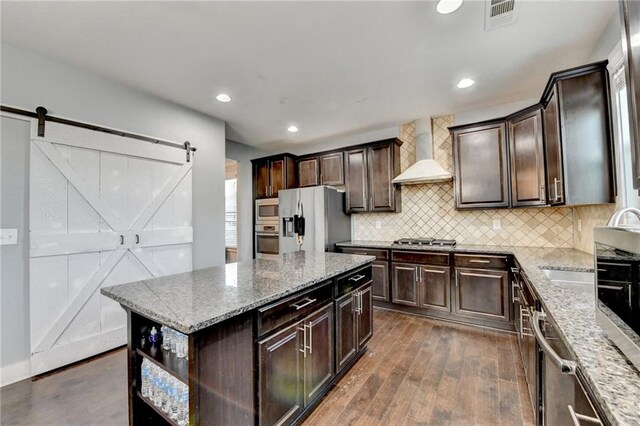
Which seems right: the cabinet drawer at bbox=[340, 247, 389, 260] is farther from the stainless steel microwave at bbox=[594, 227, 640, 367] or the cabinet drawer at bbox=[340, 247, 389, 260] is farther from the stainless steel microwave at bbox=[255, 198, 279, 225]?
the stainless steel microwave at bbox=[594, 227, 640, 367]

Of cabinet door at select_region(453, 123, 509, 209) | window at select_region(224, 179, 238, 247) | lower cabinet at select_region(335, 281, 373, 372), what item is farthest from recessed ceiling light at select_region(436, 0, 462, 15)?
window at select_region(224, 179, 238, 247)

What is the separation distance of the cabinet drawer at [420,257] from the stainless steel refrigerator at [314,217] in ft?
3.20

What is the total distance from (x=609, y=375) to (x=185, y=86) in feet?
12.0

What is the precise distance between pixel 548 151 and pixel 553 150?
154 mm

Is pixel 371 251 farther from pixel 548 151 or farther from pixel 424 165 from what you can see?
pixel 548 151

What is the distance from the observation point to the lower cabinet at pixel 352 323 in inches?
80.0

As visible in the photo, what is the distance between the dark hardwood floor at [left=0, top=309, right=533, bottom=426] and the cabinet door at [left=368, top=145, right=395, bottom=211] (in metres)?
1.95

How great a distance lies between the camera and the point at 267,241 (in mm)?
4828

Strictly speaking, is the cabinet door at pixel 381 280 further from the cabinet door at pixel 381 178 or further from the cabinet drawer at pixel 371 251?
the cabinet door at pixel 381 178

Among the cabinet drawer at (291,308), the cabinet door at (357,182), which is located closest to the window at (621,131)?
the cabinet drawer at (291,308)

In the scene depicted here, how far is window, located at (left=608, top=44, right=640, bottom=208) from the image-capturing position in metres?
1.84

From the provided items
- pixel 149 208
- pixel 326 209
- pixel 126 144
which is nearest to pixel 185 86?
pixel 126 144

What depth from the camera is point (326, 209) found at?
4.00 metres

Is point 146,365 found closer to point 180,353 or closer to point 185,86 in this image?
point 180,353
